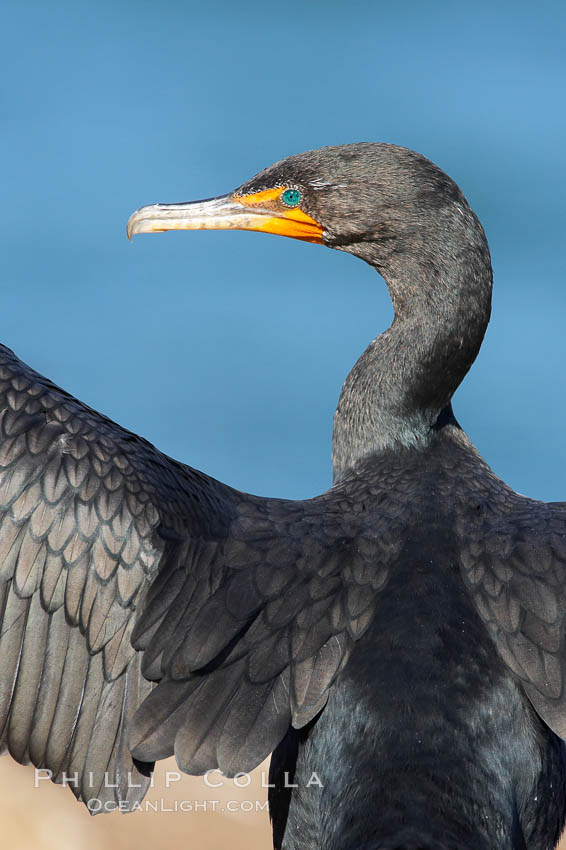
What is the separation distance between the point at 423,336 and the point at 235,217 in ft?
3.74

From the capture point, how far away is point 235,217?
Answer: 673 cm

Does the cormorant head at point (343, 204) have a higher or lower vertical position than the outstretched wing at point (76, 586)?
higher

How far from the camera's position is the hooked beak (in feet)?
21.8

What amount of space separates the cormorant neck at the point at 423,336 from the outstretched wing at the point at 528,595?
0.92m

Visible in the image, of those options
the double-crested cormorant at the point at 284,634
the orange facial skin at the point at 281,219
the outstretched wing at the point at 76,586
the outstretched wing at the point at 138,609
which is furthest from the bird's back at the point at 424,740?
the orange facial skin at the point at 281,219

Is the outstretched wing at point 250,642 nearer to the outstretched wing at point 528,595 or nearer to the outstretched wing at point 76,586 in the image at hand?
the outstretched wing at point 76,586

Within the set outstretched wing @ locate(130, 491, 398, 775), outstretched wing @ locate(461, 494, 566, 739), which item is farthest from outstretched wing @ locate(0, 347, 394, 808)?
outstretched wing @ locate(461, 494, 566, 739)

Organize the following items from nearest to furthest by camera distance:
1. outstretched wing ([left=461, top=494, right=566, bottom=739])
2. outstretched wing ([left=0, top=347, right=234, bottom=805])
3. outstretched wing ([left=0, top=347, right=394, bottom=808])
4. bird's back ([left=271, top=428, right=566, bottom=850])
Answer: bird's back ([left=271, top=428, right=566, bottom=850]), outstretched wing ([left=461, top=494, right=566, bottom=739]), outstretched wing ([left=0, top=347, right=394, bottom=808]), outstretched wing ([left=0, top=347, right=234, bottom=805])

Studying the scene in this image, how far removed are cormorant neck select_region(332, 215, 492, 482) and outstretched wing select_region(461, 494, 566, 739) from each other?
36.2 inches

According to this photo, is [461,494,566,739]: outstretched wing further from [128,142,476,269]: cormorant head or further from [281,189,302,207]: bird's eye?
[281,189,302,207]: bird's eye

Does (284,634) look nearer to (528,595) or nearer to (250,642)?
(250,642)

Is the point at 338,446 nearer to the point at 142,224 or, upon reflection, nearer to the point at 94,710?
the point at 142,224

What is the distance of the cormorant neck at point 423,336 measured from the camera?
6.21 meters

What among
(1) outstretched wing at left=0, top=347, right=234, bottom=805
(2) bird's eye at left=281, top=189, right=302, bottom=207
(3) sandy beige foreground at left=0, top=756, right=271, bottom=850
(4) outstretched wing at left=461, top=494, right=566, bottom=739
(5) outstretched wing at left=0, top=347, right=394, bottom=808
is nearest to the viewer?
(4) outstretched wing at left=461, top=494, right=566, bottom=739
